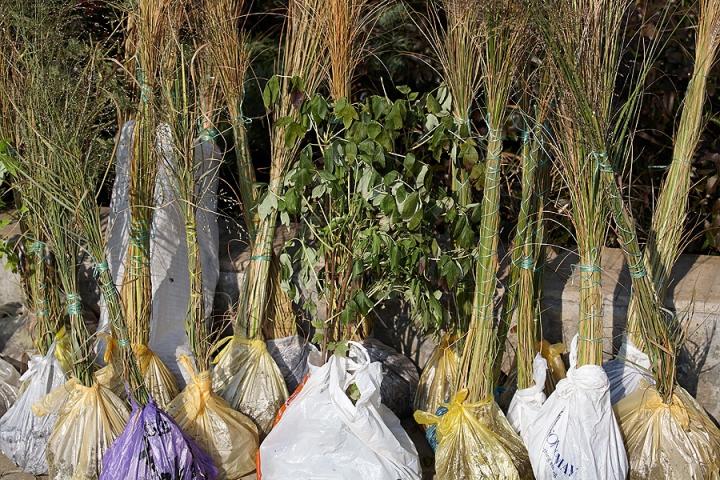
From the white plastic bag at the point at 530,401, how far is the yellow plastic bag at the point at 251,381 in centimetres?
100

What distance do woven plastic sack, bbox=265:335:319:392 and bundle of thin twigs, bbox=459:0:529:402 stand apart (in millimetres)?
813

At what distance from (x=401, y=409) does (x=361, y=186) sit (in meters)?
1.16

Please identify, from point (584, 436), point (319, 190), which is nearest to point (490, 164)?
point (319, 190)

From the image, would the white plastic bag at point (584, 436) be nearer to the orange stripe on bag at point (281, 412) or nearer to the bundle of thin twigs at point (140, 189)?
the orange stripe on bag at point (281, 412)

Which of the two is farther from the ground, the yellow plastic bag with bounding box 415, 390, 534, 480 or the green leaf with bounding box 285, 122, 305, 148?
the green leaf with bounding box 285, 122, 305, 148

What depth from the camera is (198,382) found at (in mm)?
2885

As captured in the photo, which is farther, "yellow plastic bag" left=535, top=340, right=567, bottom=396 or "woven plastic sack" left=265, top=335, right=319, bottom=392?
"woven plastic sack" left=265, top=335, right=319, bottom=392

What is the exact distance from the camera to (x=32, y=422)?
9.98 ft

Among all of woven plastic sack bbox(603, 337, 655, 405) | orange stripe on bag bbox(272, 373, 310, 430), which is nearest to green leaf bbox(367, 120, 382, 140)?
orange stripe on bag bbox(272, 373, 310, 430)

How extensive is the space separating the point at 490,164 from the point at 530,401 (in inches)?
38.9

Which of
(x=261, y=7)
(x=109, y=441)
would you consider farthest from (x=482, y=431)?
(x=261, y=7)

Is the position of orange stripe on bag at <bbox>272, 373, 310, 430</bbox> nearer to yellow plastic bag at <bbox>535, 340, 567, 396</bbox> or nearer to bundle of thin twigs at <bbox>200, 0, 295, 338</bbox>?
bundle of thin twigs at <bbox>200, 0, 295, 338</bbox>

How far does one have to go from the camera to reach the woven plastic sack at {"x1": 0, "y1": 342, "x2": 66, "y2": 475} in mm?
2998

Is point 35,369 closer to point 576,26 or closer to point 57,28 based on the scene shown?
point 57,28
